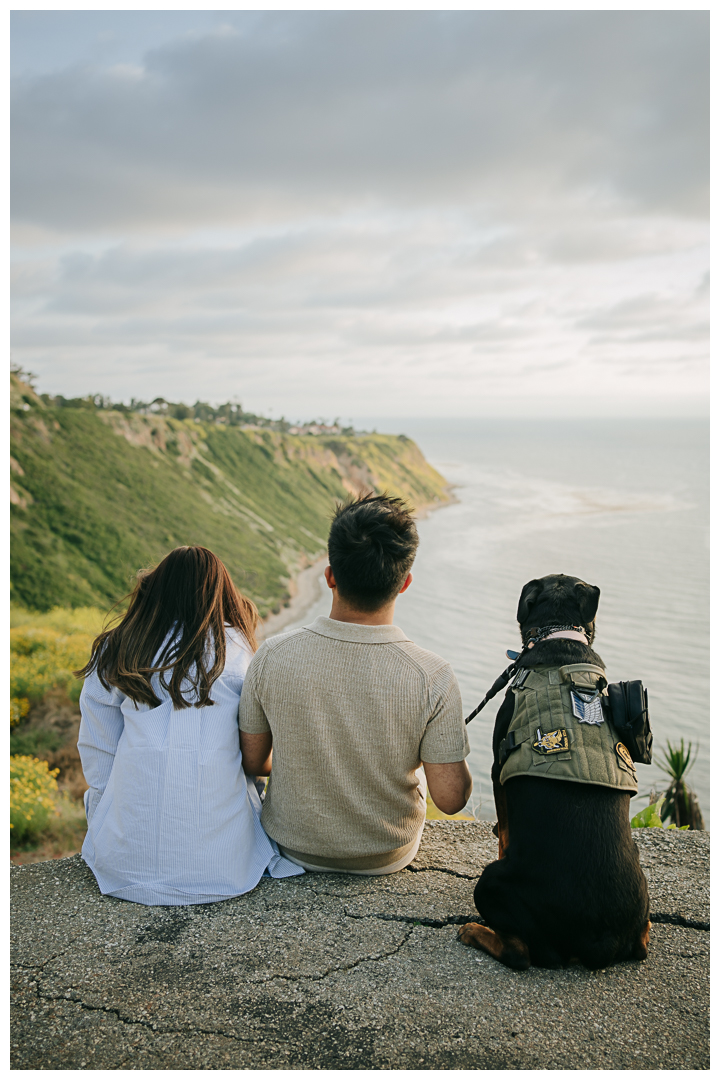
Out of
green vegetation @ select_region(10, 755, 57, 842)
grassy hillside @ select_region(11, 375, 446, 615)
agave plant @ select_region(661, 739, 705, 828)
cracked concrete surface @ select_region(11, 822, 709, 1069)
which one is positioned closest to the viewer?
cracked concrete surface @ select_region(11, 822, 709, 1069)

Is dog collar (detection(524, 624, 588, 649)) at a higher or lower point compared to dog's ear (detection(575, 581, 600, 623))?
lower

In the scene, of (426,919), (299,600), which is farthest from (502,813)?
(299,600)

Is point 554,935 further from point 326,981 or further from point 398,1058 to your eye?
point 326,981

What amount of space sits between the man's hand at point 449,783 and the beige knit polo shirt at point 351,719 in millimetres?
47

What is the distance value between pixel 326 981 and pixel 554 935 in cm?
83

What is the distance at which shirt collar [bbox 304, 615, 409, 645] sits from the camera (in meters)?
2.68

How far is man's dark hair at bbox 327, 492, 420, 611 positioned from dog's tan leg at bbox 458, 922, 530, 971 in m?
1.32

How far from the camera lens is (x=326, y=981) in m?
2.48

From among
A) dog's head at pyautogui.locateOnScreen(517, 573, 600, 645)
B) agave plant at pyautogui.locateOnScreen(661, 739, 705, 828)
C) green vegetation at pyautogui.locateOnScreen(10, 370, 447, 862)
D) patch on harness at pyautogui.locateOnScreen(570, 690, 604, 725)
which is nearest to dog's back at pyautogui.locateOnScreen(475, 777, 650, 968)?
patch on harness at pyautogui.locateOnScreen(570, 690, 604, 725)

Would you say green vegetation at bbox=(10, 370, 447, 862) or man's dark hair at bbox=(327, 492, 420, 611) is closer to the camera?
man's dark hair at bbox=(327, 492, 420, 611)

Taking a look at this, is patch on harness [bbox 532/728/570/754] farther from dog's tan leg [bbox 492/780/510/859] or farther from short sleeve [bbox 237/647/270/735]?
short sleeve [bbox 237/647/270/735]

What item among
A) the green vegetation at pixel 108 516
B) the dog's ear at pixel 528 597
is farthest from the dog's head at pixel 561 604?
the green vegetation at pixel 108 516

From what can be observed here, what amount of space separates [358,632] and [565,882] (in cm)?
112

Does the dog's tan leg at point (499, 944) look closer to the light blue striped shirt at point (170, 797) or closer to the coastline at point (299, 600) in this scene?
the light blue striped shirt at point (170, 797)
